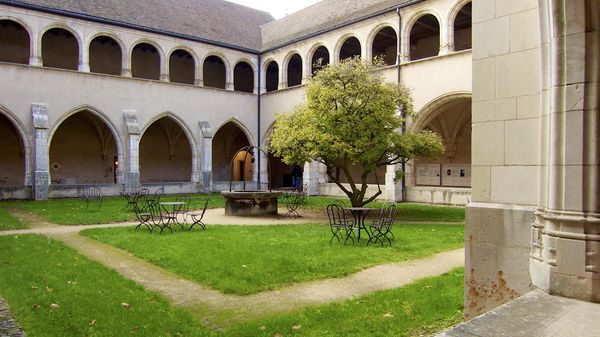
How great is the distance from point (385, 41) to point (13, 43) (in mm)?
18278

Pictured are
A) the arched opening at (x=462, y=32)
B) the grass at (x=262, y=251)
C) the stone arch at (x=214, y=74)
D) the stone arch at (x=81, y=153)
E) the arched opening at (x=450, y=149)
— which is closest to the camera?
the grass at (x=262, y=251)

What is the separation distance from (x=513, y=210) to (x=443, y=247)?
4.57 metres

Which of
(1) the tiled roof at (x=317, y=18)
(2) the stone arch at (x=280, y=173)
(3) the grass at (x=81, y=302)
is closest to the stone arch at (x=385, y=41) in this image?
(1) the tiled roof at (x=317, y=18)

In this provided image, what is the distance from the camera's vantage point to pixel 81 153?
974 inches

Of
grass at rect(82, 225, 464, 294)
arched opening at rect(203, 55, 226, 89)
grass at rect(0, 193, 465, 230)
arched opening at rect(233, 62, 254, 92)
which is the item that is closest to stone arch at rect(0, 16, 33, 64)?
grass at rect(0, 193, 465, 230)

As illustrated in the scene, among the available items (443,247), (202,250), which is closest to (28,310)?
(202,250)

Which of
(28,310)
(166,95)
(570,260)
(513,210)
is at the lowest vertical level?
(28,310)

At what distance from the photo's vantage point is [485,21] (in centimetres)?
411

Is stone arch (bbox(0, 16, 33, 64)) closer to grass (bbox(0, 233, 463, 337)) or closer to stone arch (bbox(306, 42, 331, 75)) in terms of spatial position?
stone arch (bbox(306, 42, 331, 75))

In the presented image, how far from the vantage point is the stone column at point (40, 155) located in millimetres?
18188

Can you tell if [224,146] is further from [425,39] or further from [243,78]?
[425,39]

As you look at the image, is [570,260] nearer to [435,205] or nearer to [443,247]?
[443,247]

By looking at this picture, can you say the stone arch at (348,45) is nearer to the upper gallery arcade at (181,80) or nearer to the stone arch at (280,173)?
the upper gallery arcade at (181,80)

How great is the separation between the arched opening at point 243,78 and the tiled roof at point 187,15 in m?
2.49
